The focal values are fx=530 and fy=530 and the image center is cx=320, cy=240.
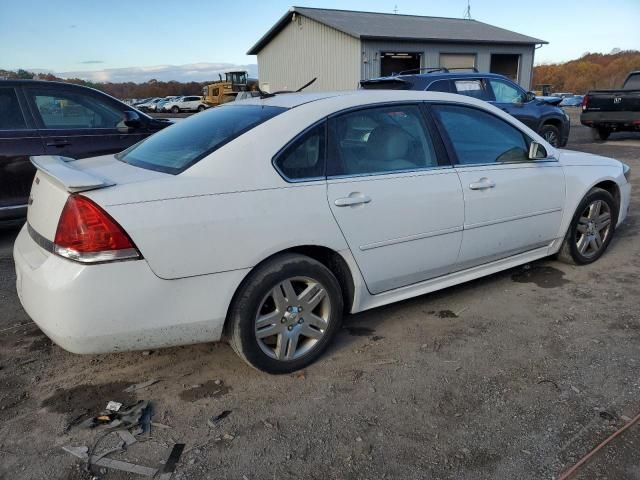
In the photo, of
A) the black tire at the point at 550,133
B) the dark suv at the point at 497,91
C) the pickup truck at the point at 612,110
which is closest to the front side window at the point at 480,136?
the dark suv at the point at 497,91

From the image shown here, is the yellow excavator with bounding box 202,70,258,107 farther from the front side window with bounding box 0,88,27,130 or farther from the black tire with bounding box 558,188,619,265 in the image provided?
the black tire with bounding box 558,188,619,265

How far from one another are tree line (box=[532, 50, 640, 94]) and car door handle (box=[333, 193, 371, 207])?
231 ft

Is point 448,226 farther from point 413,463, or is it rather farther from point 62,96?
→ point 62,96

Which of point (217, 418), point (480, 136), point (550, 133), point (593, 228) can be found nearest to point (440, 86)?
point (550, 133)

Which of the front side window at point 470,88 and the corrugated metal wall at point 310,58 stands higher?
the corrugated metal wall at point 310,58

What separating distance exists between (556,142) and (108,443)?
1171cm

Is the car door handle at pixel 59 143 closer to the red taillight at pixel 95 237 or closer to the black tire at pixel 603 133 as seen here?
the red taillight at pixel 95 237

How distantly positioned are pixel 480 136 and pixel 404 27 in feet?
71.3

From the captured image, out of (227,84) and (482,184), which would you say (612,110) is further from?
(227,84)

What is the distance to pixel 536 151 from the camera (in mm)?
3979

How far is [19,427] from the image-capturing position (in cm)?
258

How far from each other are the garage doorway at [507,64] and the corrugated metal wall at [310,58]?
26.1 ft

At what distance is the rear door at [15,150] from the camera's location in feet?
17.2

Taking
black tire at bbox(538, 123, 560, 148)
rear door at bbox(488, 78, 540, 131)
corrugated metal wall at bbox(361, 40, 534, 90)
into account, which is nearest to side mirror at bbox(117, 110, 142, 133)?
rear door at bbox(488, 78, 540, 131)
